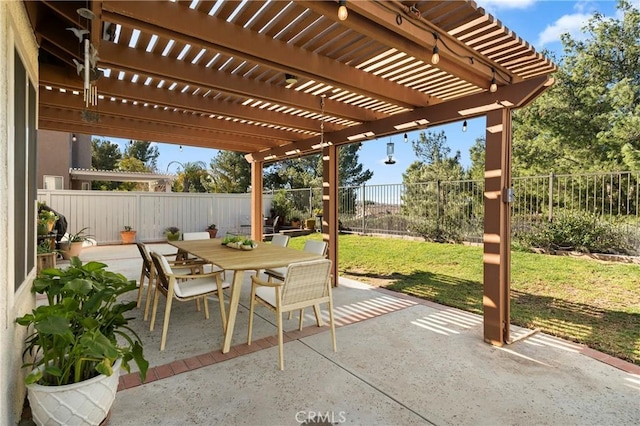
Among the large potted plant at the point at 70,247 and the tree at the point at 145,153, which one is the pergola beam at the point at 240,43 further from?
the tree at the point at 145,153

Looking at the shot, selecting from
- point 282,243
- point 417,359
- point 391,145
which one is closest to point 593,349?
point 417,359

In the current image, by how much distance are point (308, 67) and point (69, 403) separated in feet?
9.38

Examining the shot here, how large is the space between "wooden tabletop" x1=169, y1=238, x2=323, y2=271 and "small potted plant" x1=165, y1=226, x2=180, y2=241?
18.8 feet

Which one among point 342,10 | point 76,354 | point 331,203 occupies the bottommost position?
point 76,354

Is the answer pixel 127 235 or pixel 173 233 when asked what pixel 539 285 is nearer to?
pixel 173 233

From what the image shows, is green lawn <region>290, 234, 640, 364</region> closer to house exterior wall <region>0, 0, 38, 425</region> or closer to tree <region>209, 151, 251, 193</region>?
house exterior wall <region>0, 0, 38, 425</region>

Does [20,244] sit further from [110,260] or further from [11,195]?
[110,260]

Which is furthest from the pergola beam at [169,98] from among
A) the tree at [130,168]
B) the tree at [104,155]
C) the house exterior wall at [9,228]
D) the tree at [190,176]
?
the tree at [104,155]

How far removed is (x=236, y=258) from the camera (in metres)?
3.53

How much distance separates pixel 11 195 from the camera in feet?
5.89

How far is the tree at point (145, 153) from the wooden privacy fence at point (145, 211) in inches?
591

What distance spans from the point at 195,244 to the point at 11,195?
3.00 m

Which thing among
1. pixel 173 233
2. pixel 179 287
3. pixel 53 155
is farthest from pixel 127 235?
pixel 179 287

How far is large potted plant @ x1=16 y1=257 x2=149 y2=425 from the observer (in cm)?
175
